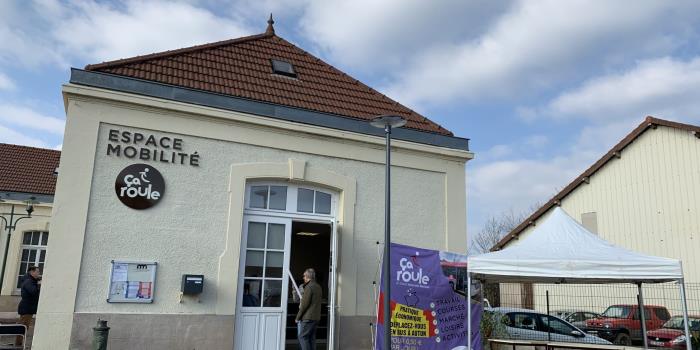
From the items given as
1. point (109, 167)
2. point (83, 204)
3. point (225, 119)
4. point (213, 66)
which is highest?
point (213, 66)

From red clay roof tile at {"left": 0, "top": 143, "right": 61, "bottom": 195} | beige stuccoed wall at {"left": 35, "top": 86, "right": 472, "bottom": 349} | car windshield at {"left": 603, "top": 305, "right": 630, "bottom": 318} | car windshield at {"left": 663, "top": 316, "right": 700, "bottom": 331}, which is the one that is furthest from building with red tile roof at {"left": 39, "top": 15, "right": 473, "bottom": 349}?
red clay roof tile at {"left": 0, "top": 143, "right": 61, "bottom": 195}

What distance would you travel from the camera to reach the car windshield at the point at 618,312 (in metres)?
17.1

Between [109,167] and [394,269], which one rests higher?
[109,167]

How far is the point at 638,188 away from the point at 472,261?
16964 mm

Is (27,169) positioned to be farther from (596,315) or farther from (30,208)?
(596,315)

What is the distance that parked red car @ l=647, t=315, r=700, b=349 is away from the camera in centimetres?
1411

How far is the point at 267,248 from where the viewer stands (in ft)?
32.2

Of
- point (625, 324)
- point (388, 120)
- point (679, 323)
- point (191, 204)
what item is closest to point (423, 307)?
point (388, 120)

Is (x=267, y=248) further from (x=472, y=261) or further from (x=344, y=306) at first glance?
(x=472, y=261)

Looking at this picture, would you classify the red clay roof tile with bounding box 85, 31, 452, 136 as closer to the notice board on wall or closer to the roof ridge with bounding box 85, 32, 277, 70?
the roof ridge with bounding box 85, 32, 277, 70

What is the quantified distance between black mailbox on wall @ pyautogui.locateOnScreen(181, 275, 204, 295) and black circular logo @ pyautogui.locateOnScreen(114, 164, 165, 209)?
1.33 m

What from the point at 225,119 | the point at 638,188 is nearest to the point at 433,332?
the point at 225,119

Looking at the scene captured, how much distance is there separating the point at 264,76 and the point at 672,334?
41.1ft

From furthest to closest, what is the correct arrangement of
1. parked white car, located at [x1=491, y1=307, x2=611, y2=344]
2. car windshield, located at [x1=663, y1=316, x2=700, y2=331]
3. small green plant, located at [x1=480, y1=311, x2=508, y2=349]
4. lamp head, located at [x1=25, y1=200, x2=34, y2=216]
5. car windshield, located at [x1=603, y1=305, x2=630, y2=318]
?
lamp head, located at [x1=25, y1=200, x2=34, y2=216]
car windshield, located at [x1=603, y1=305, x2=630, y2=318]
car windshield, located at [x1=663, y1=316, x2=700, y2=331]
parked white car, located at [x1=491, y1=307, x2=611, y2=344]
small green plant, located at [x1=480, y1=311, x2=508, y2=349]
